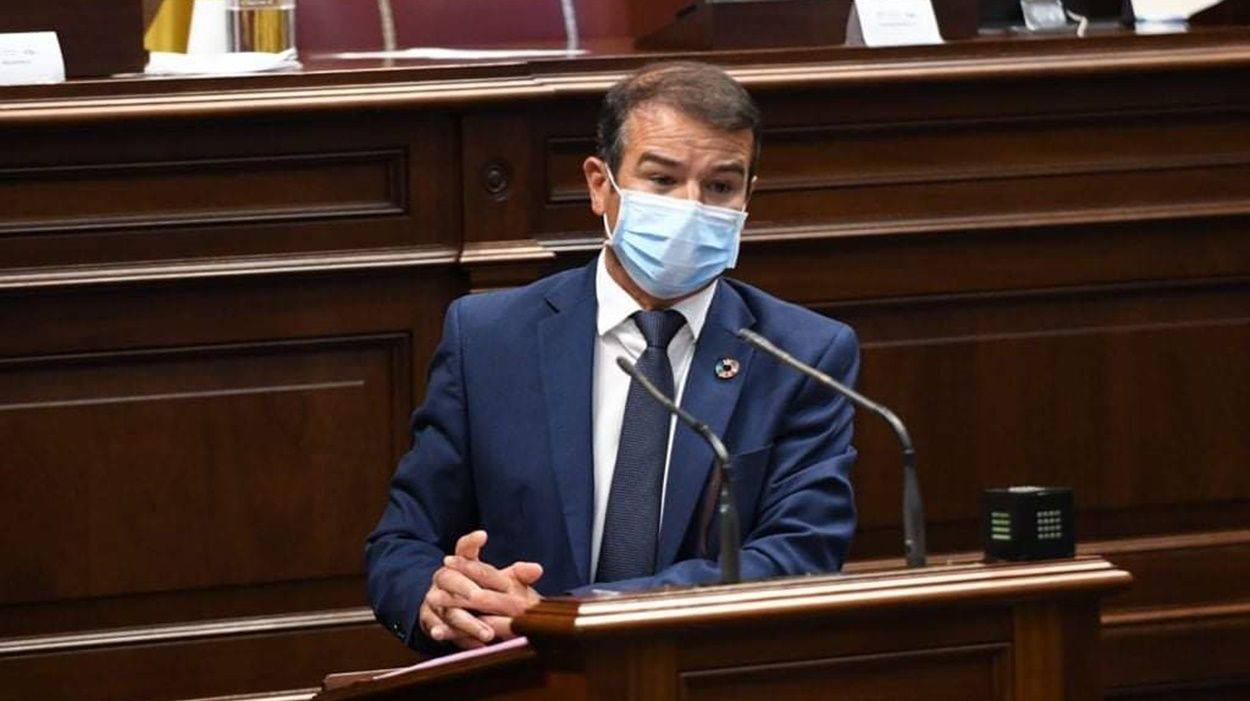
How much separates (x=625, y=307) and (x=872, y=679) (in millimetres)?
944

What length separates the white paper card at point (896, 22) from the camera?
411cm

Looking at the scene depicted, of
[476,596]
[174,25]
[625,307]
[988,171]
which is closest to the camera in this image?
[476,596]

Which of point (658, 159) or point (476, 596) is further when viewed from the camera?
point (658, 159)

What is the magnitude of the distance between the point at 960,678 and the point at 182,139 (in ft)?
6.15

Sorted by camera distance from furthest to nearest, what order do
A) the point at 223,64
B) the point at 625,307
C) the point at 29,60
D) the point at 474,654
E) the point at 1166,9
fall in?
the point at 1166,9
the point at 223,64
the point at 29,60
the point at 625,307
the point at 474,654

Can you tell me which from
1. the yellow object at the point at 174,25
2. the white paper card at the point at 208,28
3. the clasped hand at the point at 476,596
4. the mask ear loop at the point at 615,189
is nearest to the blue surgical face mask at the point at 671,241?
the mask ear loop at the point at 615,189

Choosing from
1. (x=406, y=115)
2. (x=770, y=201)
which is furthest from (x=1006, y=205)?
(x=406, y=115)

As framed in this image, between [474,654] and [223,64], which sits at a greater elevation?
[223,64]

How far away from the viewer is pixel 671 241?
308 cm

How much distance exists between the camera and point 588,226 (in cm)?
398

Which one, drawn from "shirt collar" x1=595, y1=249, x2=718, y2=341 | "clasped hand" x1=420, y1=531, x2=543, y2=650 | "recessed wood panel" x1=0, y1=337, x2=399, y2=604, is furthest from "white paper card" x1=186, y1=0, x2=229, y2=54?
"clasped hand" x1=420, y1=531, x2=543, y2=650

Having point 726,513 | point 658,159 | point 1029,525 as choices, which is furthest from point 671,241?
point 1029,525

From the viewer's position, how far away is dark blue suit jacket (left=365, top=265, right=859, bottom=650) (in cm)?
303

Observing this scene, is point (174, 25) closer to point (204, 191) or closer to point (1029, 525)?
point (204, 191)
